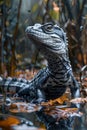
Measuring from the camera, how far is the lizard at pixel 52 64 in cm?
466

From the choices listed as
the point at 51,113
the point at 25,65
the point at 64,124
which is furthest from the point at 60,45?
the point at 25,65

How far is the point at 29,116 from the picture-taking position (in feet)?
11.7

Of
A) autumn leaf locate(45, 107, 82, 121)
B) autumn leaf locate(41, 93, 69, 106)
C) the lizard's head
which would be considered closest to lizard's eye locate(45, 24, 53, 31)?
the lizard's head

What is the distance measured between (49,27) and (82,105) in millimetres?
973

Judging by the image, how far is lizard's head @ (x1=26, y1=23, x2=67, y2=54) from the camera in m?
4.57

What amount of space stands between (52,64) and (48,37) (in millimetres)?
308

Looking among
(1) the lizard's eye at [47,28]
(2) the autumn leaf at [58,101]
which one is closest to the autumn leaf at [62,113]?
(2) the autumn leaf at [58,101]

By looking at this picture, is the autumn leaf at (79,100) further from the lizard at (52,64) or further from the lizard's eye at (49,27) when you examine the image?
the lizard's eye at (49,27)

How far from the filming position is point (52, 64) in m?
4.82

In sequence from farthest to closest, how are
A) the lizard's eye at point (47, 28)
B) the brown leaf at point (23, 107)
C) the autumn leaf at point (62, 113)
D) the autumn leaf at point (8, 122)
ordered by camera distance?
the lizard's eye at point (47, 28), the brown leaf at point (23, 107), the autumn leaf at point (62, 113), the autumn leaf at point (8, 122)

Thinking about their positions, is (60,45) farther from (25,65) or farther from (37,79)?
(25,65)

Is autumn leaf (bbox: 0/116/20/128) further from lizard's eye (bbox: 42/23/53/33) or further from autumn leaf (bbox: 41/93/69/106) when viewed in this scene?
lizard's eye (bbox: 42/23/53/33)

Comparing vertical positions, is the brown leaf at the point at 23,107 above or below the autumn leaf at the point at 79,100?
above

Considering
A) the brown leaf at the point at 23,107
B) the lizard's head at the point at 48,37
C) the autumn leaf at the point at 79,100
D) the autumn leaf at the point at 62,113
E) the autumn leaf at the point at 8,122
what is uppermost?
the lizard's head at the point at 48,37
